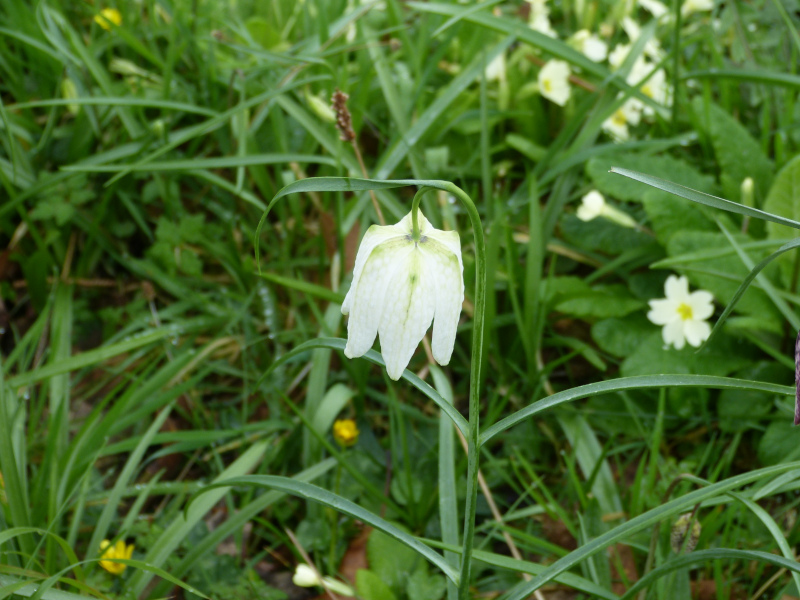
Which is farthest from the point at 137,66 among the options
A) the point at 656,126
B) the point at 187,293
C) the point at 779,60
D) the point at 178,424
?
the point at 779,60

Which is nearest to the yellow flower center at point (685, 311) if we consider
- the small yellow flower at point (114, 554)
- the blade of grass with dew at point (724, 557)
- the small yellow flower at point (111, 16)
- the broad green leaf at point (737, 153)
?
the broad green leaf at point (737, 153)

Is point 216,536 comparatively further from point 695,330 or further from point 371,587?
point 695,330

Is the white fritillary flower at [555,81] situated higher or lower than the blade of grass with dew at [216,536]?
higher

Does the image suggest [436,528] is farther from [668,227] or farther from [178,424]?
[668,227]

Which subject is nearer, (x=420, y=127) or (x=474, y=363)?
(x=474, y=363)

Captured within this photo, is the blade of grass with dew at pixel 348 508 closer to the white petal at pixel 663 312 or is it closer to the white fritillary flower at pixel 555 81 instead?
the white petal at pixel 663 312

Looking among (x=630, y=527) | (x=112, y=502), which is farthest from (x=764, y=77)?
(x=112, y=502)
